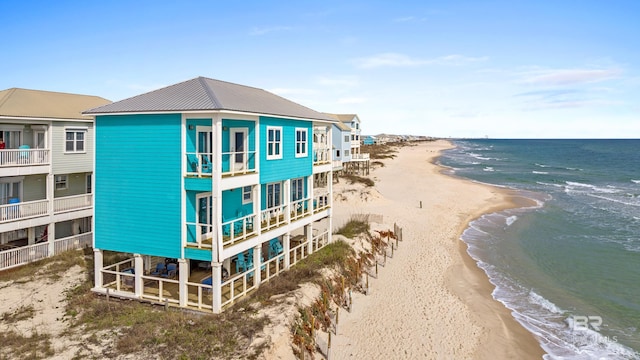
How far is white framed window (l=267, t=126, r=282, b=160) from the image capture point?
2047cm

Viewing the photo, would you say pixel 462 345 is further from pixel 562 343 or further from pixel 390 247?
pixel 390 247

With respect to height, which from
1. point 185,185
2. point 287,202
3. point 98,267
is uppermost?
point 185,185

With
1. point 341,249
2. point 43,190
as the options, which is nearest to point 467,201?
point 341,249

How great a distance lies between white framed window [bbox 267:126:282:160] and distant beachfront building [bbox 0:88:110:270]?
12.8m

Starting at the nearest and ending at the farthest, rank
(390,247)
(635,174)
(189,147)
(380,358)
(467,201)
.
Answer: (380,358) → (189,147) → (390,247) → (467,201) → (635,174)

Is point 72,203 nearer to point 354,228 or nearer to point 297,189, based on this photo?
point 297,189

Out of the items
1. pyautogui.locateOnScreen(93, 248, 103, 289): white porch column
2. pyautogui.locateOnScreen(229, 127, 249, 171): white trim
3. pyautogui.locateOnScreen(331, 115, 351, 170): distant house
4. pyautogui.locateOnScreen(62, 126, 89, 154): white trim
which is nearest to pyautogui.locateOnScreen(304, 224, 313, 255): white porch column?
pyautogui.locateOnScreen(229, 127, 249, 171): white trim

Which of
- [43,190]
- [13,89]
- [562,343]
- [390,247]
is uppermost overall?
[13,89]

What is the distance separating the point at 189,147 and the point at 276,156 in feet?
15.2

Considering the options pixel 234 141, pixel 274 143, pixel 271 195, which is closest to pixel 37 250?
pixel 271 195

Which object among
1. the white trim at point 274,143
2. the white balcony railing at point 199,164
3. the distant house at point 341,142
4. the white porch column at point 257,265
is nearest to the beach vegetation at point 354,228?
the white trim at point 274,143

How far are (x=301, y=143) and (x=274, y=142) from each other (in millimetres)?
3034

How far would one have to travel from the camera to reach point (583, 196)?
5838cm

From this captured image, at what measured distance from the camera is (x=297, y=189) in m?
26.4
